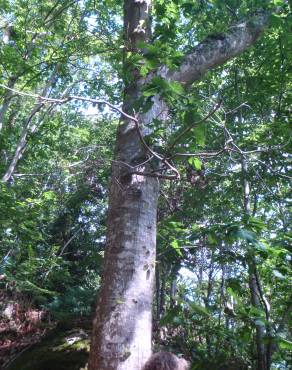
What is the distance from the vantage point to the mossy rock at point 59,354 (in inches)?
153

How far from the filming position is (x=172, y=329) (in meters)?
5.18

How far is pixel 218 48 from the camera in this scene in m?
4.06

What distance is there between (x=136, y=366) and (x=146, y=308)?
1.24 ft

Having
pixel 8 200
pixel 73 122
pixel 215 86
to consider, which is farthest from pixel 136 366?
pixel 73 122

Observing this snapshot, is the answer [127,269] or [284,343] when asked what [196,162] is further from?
[284,343]

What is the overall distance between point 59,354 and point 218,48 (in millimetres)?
3682

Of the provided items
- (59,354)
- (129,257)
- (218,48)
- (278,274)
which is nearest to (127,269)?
(129,257)

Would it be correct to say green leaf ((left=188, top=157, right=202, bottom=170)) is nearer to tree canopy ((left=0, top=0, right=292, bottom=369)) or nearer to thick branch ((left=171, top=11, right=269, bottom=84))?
tree canopy ((left=0, top=0, right=292, bottom=369))

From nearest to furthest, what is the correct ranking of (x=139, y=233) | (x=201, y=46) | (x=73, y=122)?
1. (x=139, y=233)
2. (x=201, y=46)
3. (x=73, y=122)

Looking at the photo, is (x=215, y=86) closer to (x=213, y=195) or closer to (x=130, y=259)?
(x=213, y=195)

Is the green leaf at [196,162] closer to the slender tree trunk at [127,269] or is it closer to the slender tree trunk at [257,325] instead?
the slender tree trunk at [127,269]

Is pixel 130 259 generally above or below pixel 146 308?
above

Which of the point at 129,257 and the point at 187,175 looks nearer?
the point at 129,257

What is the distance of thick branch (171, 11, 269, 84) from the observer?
3.82m
